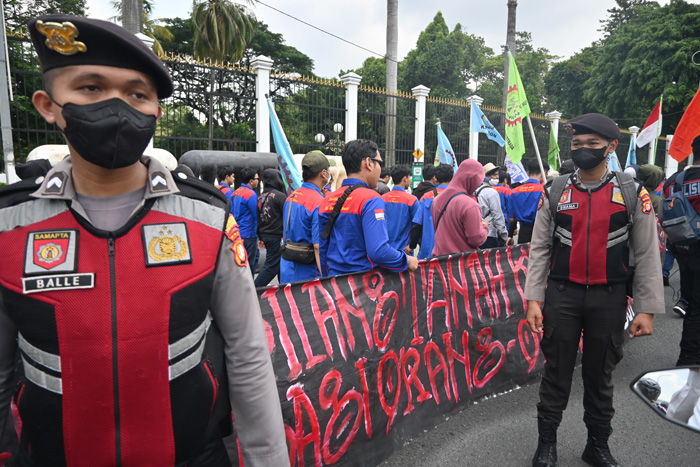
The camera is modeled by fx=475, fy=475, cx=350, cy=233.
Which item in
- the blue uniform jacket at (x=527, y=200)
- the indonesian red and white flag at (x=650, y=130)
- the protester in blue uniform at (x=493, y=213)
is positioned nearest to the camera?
the protester in blue uniform at (x=493, y=213)

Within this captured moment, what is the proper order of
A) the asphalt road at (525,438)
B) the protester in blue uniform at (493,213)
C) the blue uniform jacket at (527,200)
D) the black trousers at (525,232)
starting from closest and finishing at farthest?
1. the asphalt road at (525,438)
2. the protester in blue uniform at (493,213)
3. the blue uniform jacket at (527,200)
4. the black trousers at (525,232)

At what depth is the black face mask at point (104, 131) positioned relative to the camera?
1138 millimetres

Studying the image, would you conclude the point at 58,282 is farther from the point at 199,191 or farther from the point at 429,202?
the point at 429,202

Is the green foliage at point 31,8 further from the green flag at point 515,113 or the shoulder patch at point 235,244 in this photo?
the shoulder patch at point 235,244

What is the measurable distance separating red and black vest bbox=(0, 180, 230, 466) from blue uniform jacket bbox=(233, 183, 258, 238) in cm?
598

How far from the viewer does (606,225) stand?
108 inches

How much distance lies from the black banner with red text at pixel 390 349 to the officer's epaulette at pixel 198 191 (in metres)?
1.25

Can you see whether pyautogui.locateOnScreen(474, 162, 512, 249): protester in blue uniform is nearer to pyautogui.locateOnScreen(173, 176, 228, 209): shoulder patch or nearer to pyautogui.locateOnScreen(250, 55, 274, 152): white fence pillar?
pyautogui.locateOnScreen(173, 176, 228, 209): shoulder patch

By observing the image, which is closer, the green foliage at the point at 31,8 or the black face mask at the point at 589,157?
the black face mask at the point at 589,157

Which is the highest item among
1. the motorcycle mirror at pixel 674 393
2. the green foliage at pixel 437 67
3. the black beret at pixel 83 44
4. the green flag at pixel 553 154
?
the green foliage at pixel 437 67

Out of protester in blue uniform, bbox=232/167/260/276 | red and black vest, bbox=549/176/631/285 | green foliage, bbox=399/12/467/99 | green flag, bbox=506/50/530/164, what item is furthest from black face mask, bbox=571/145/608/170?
green foliage, bbox=399/12/467/99

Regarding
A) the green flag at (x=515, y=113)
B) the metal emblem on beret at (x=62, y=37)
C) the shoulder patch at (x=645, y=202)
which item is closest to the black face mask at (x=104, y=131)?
the metal emblem on beret at (x=62, y=37)

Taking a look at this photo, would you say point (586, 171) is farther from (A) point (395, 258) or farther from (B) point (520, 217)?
(B) point (520, 217)

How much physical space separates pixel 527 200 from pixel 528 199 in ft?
0.07
